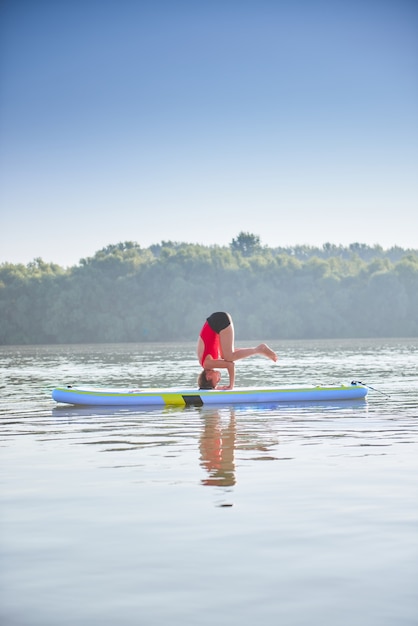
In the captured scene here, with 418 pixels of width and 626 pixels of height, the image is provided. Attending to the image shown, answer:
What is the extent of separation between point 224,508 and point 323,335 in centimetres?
9802

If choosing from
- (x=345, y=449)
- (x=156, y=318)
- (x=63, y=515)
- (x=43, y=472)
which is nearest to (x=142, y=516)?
(x=63, y=515)

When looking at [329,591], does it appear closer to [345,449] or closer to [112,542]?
[112,542]

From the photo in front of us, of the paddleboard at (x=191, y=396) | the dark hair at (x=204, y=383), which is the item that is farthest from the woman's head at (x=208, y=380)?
the paddleboard at (x=191, y=396)

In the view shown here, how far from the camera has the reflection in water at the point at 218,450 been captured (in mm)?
8719

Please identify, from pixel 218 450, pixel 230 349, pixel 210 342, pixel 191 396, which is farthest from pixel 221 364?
pixel 218 450

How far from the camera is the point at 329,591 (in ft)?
17.1

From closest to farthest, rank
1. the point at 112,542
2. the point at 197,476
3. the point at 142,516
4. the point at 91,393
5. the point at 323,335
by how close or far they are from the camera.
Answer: the point at 112,542 < the point at 142,516 < the point at 197,476 < the point at 91,393 < the point at 323,335

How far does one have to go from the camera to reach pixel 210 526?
6.67 metres

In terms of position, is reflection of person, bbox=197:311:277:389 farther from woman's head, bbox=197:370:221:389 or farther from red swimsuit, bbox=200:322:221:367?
woman's head, bbox=197:370:221:389

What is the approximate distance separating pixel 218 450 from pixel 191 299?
318ft

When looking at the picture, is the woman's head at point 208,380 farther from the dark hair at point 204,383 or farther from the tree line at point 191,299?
the tree line at point 191,299

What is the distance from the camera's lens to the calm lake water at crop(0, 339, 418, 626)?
16.4 feet

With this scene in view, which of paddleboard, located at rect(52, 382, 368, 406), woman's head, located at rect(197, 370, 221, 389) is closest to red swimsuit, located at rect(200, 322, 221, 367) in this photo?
woman's head, located at rect(197, 370, 221, 389)

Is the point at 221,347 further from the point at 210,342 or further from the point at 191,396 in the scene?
the point at 191,396
